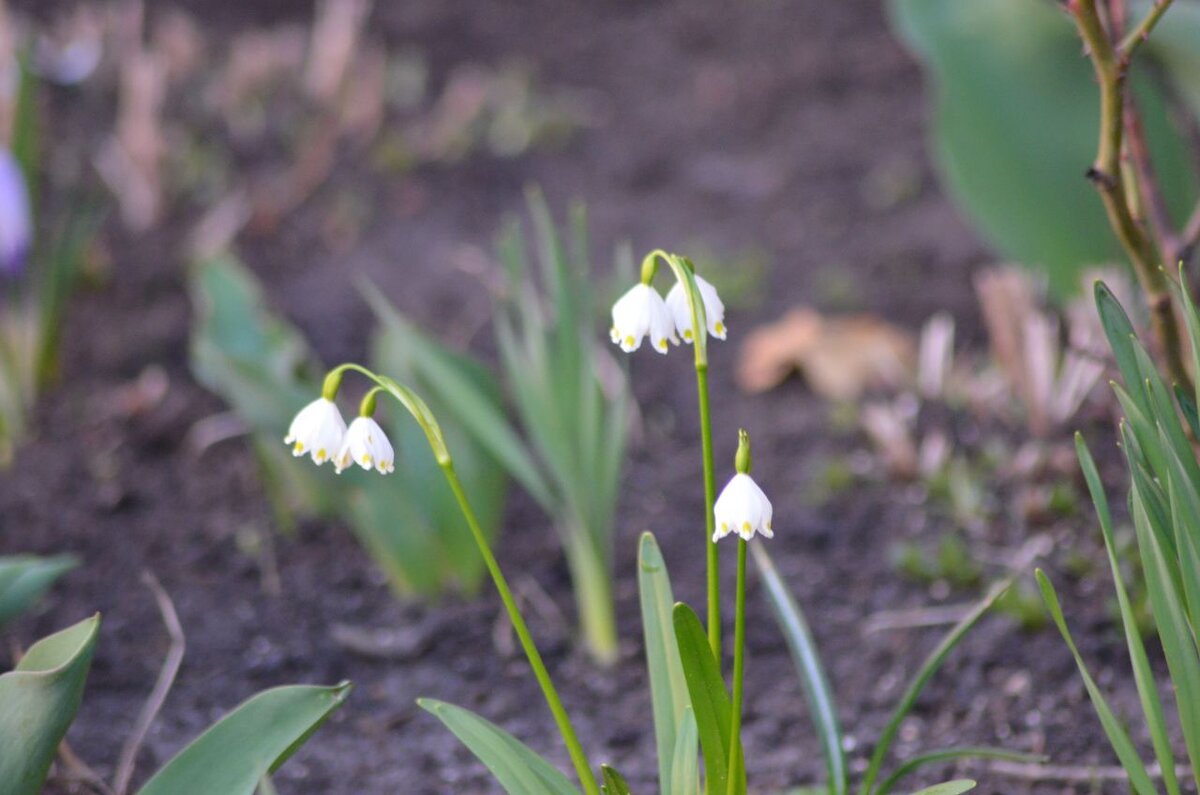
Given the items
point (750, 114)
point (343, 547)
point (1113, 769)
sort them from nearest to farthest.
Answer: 1. point (1113, 769)
2. point (343, 547)
3. point (750, 114)

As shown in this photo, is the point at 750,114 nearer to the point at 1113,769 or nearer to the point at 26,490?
the point at 26,490

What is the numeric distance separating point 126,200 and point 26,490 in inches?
56.4

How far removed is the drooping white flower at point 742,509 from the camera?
39.8 inches

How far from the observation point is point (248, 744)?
1161mm

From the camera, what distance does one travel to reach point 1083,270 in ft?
7.84

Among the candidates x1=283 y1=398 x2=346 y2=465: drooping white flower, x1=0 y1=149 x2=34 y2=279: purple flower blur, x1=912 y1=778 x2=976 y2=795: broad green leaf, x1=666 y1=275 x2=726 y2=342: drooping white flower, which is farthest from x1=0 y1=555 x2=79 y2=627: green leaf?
x1=0 y1=149 x2=34 y2=279: purple flower blur

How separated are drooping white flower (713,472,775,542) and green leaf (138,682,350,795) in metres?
0.40

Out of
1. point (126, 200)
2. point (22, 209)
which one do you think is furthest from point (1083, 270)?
point (126, 200)

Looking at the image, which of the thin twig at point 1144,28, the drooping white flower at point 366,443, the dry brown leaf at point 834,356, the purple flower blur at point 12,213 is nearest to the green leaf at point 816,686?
the drooping white flower at point 366,443

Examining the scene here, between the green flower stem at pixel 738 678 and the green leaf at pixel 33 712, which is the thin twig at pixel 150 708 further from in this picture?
the green flower stem at pixel 738 678

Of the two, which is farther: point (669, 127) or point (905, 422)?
point (669, 127)

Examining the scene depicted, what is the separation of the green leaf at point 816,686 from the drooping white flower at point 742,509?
395 millimetres

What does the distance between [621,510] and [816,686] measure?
1.02 meters

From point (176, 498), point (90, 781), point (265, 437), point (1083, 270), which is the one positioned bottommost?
point (90, 781)
